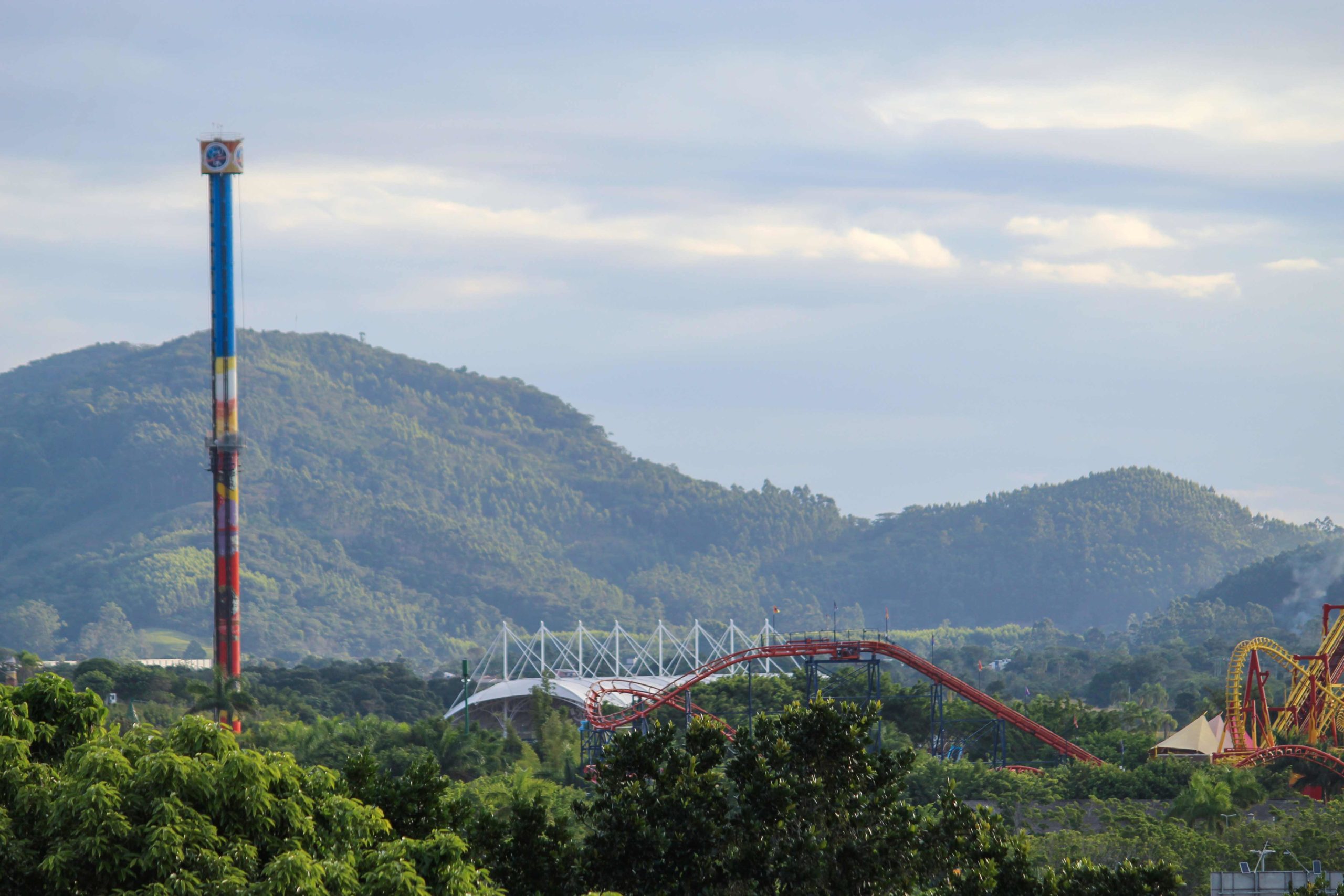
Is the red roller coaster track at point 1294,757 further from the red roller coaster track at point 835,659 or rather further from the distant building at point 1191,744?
the red roller coaster track at point 835,659

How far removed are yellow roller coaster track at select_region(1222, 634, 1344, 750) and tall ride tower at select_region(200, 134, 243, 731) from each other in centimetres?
4534

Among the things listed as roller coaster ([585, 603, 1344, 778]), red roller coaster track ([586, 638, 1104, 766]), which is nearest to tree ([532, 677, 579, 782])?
roller coaster ([585, 603, 1344, 778])

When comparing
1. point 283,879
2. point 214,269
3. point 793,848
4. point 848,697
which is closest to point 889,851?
point 793,848

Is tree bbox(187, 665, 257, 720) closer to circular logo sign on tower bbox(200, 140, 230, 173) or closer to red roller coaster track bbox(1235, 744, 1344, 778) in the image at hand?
circular logo sign on tower bbox(200, 140, 230, 173)

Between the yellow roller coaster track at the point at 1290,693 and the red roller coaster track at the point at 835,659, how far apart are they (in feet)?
22.4

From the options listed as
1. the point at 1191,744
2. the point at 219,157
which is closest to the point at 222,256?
the point at 219,157

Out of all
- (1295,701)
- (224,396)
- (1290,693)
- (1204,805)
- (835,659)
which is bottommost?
(1204,805)

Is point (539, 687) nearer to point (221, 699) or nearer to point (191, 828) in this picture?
point (221, 699)

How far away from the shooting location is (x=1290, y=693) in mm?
84062

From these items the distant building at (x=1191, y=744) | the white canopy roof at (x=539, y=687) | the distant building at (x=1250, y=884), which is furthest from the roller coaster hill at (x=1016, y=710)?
the distant building at (x=1250, y=884)

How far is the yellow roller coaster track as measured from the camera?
247ft

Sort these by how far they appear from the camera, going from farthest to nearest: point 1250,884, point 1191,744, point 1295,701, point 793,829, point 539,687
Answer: point 539,687
point 1295,701
point 1191,744
point 1250,884
point 793,829

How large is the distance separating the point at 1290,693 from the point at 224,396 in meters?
52.7

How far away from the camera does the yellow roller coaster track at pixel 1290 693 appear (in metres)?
75.2
